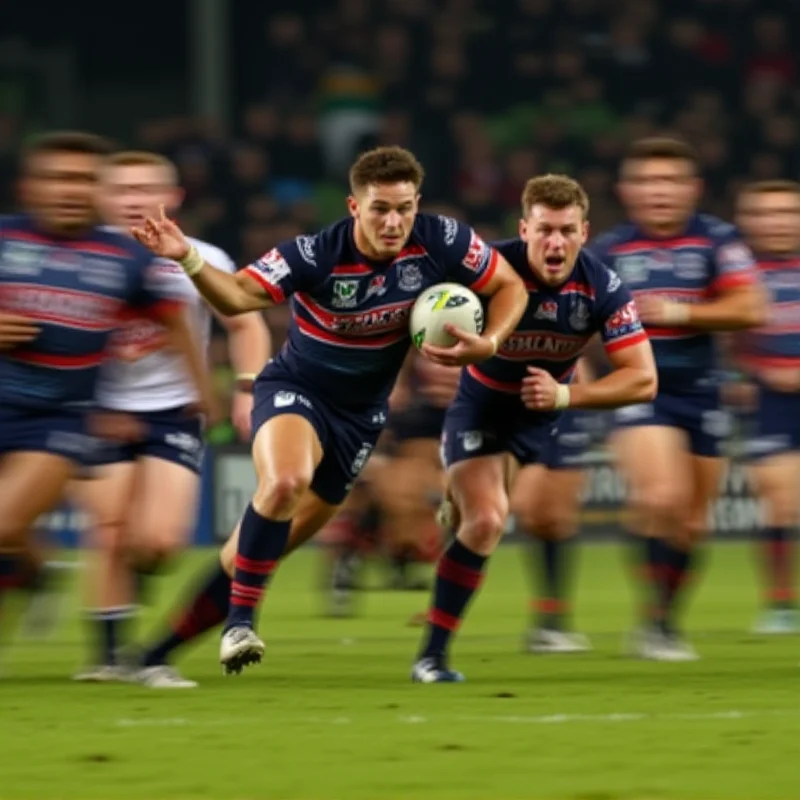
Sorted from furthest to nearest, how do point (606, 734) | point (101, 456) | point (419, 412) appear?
point (419, 412)
point (101, 456)
point (606, 734)

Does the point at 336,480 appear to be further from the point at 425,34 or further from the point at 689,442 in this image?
the point at 425,34

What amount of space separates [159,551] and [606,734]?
2459 mm

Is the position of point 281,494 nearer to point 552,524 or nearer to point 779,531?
point 552,524

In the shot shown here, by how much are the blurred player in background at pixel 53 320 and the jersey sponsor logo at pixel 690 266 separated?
259 centimetres

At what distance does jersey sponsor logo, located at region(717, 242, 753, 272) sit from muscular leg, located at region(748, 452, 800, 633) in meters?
1.90

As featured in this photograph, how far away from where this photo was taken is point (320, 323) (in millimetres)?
8562

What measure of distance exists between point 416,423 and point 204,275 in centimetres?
638

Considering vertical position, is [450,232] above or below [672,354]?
above

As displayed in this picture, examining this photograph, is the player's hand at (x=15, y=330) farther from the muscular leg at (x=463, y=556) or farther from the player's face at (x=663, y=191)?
the player's face at (x=663, y=191)

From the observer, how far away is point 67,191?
8125 millimetres

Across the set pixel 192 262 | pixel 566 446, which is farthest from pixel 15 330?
pixel 566 446

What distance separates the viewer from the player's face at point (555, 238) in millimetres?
8867

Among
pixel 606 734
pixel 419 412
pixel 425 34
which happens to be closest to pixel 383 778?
pixel 606 734

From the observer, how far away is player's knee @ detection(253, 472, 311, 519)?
806cm
